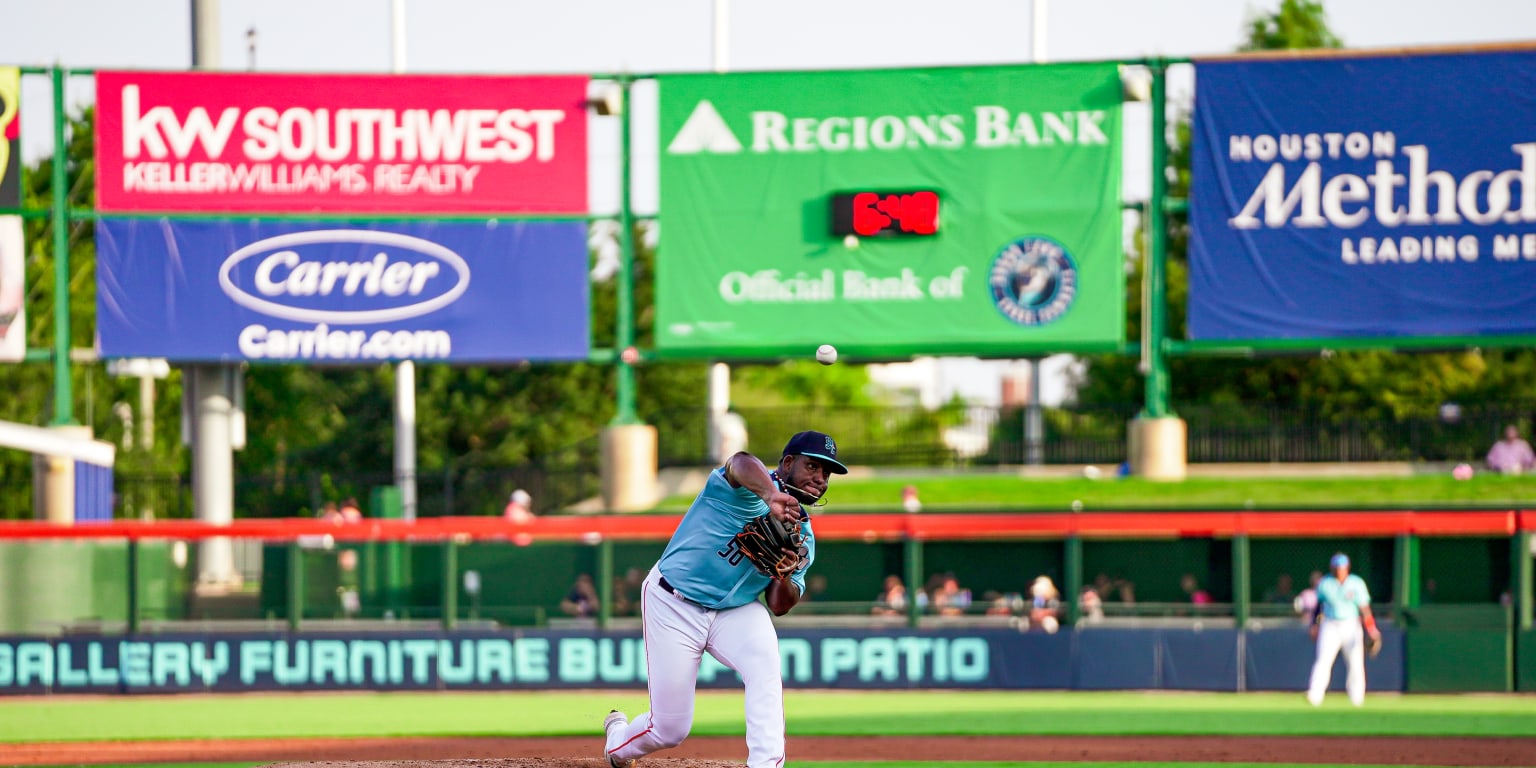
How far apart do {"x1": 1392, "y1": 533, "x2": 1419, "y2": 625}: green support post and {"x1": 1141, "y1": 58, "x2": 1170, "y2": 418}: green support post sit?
14.2 ft

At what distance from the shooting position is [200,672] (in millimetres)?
19531

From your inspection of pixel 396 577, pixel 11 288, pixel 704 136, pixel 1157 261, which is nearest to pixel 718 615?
pixel 396 577

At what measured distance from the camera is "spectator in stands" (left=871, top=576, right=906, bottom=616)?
20.0 meters

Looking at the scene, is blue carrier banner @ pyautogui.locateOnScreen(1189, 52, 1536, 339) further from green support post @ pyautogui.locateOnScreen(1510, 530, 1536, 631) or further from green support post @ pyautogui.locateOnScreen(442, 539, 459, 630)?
green support post @ pyautogui.locateOnScreen(442, 539, 459, 630)

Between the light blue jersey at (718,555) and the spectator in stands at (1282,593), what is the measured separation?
47.6 ft

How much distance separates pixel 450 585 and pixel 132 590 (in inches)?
146

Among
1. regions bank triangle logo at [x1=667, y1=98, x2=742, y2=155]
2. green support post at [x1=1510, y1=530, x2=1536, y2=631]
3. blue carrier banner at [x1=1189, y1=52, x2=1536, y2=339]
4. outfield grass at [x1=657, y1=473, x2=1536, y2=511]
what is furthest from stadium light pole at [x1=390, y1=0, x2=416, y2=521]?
green support post at [x1=1510, y1=530, x2=1536, y2=631]

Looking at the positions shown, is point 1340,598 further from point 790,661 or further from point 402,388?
point 402,388

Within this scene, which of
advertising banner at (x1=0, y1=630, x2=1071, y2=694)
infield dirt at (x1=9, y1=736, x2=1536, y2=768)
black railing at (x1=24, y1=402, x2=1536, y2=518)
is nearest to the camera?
infield dirt at (x1=9, y1=736, x2=1536, y2=768)

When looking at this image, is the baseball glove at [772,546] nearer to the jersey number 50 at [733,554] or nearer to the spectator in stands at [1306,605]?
the jersey number 50 at [733,554]

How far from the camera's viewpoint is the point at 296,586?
1984cm

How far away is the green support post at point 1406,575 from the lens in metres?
19.7

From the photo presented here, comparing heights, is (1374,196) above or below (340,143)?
below

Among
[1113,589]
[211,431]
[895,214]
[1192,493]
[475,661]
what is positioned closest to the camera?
[475,661]
